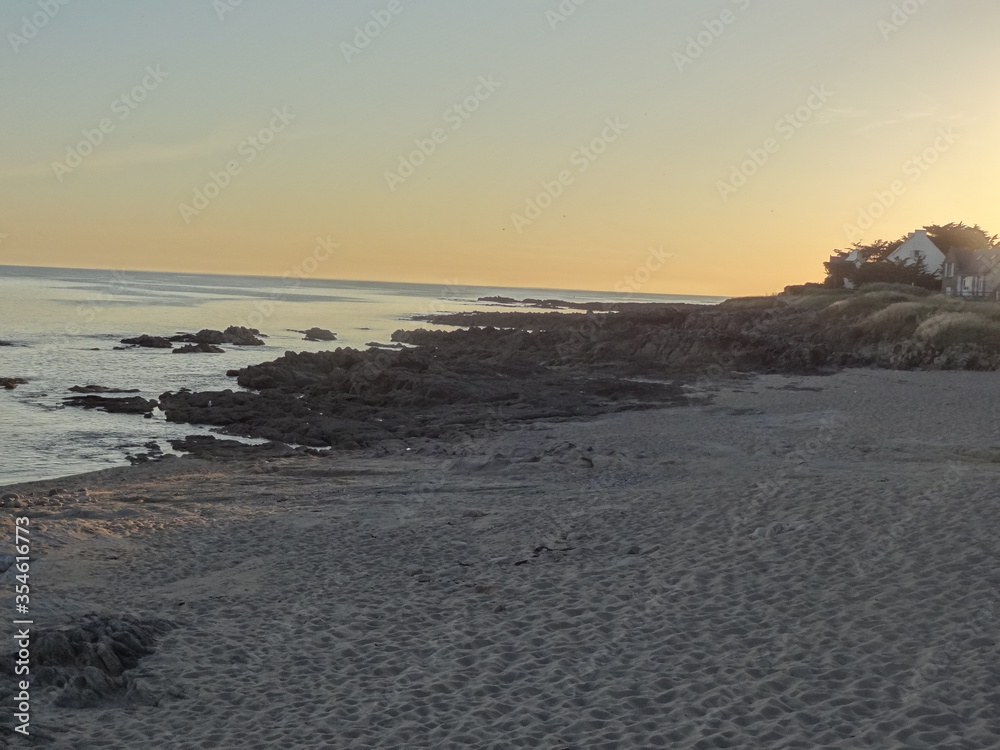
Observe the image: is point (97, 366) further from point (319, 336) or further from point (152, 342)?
point (319, 336)

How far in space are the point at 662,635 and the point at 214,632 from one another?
4.79m

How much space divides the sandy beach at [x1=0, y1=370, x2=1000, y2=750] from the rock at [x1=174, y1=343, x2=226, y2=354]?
92.3 feet

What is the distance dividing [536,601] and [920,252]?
268 ft

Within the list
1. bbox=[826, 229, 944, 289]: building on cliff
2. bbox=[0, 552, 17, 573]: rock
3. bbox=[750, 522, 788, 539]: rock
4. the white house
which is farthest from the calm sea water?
the white house

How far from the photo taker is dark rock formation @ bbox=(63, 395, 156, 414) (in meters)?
25.9

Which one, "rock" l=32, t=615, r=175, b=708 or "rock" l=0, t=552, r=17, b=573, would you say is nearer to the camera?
"rock" l=32, t=615, r=175, b=708

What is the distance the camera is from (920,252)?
80.1 meters

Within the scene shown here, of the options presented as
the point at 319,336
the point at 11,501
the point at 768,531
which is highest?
the point at 319,336

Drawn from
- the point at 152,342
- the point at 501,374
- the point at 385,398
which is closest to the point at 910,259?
the point at 501,374

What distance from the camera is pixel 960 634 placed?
7.92 meters

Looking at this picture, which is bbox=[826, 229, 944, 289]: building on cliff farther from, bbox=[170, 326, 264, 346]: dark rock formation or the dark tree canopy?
bbox=[170, 326, 264, 346]: dark rock formation

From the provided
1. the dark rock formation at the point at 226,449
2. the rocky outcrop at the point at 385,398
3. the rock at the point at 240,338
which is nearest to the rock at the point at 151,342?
the rock at the point at 240,338

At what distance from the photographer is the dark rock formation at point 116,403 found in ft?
84.8

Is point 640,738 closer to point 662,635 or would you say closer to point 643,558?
point 662,635
